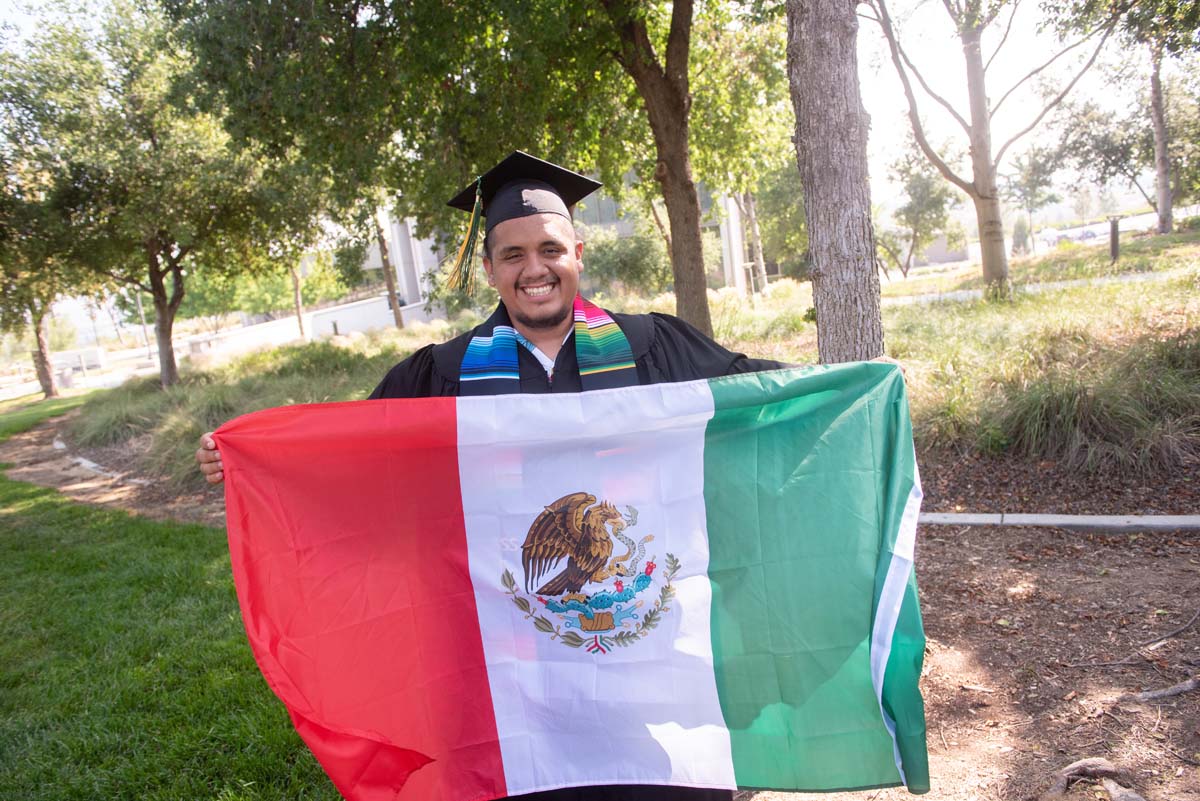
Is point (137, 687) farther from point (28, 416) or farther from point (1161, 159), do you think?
point (1161, 159)

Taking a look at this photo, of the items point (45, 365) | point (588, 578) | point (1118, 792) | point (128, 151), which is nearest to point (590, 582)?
point (588, 578)

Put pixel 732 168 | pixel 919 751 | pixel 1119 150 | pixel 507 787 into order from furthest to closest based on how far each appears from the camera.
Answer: pixel 1119 150
pixel 732 168
pixel 507 787
pixel 919 751

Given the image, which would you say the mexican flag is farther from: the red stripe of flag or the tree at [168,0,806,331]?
the tree at [168,0,806,331]

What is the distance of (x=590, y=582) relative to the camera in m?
2.45

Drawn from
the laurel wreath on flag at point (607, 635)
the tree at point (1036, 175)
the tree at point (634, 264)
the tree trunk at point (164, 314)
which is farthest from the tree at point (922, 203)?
the laurel wreath on flag at point (607, 635)

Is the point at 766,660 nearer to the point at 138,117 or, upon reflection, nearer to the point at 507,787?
the point at 507,787

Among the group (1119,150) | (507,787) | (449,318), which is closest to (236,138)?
(507,787)

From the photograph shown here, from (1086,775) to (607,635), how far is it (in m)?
1.99

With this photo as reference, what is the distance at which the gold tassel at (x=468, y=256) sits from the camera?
9.73 feet

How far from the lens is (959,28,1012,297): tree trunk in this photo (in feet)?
46.8

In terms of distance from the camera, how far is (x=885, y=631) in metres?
2.41

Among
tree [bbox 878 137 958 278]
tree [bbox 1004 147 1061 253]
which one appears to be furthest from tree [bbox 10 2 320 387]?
tree [bbox 1004 147 1061 253]

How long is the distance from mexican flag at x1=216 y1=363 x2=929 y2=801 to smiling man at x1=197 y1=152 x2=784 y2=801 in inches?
5.6

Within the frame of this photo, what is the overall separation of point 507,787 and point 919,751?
1.27 m
